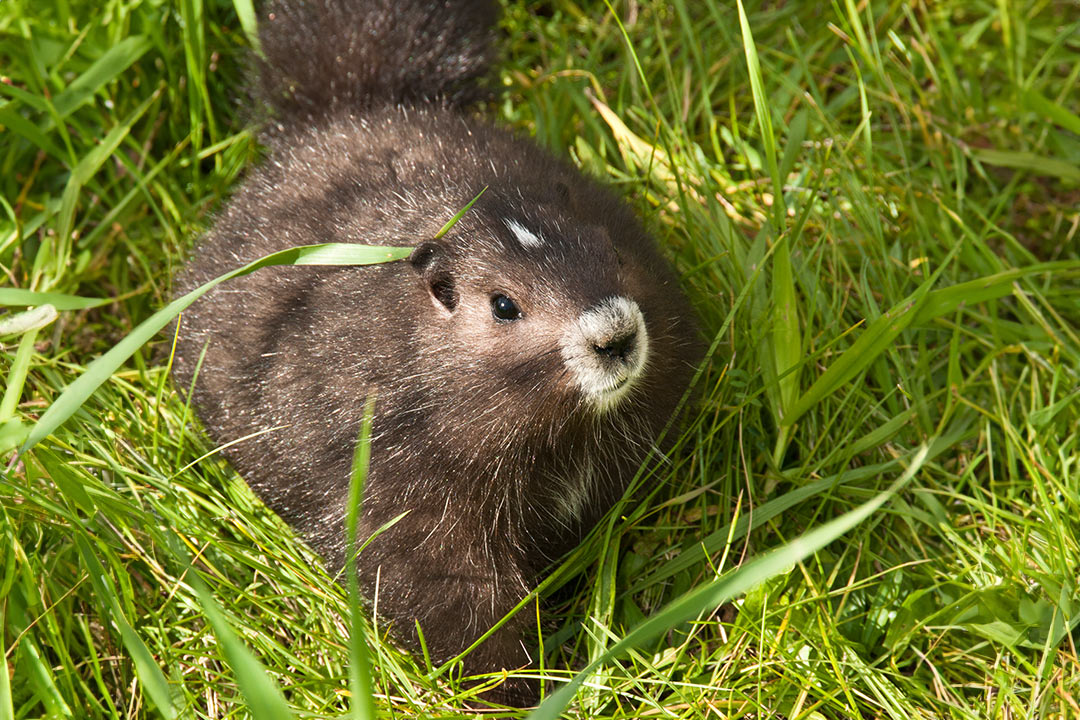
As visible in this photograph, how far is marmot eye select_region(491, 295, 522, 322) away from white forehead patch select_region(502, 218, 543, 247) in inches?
8.5

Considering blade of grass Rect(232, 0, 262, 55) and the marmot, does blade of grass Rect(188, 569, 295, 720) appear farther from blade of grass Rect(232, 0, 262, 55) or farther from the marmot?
blade of grass Rect(232, 0, 262, 55)

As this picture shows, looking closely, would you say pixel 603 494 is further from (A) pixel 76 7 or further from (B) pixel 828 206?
(A) pixel 76 7

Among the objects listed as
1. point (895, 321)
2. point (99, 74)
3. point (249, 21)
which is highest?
point (99, 74)

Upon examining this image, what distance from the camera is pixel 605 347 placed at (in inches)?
138

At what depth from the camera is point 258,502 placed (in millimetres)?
4715

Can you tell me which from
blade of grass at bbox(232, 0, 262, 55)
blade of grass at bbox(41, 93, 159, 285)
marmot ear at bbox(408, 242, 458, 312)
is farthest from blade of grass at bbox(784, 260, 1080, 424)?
blade of grass at bbox(41, 93, 159, 285)

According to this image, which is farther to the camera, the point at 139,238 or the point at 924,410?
the point at 139,238

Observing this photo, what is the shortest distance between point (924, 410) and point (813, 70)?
234 centimetres

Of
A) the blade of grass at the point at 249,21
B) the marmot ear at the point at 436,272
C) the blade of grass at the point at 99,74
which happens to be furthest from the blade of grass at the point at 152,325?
the blade of grass at the point at 99,74

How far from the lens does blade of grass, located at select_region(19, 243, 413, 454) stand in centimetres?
336

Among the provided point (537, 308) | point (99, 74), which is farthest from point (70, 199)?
point (537, 308)

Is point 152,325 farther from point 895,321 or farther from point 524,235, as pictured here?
point 895,321

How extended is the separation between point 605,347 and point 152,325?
4.79 ft

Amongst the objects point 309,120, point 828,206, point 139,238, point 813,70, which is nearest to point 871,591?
point 828,206
